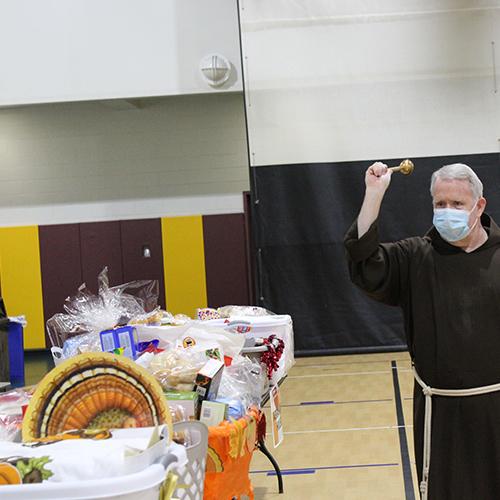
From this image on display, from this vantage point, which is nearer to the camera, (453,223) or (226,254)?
(453,223)

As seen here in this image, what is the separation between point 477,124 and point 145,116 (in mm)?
3538

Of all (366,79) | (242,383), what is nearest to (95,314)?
(242,383)

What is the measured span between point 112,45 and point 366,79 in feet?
7.78

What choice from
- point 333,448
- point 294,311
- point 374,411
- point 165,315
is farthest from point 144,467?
point 294,311

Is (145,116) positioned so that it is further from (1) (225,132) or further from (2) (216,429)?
(2) (216,429)

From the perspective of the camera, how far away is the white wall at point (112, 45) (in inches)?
339

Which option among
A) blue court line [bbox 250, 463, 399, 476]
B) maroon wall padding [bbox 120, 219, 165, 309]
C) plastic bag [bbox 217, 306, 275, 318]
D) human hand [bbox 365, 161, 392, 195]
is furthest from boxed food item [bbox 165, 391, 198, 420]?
maroon wall padding [bbox 120, 219, 165, 309]

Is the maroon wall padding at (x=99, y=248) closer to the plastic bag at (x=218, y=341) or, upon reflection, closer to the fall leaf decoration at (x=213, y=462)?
the plastic bag at (x=218, y=341)

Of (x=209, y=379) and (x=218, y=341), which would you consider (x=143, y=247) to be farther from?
(x=209, y=379)

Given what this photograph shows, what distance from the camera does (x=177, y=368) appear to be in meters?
2.71

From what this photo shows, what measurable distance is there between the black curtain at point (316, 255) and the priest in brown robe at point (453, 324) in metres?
5.62

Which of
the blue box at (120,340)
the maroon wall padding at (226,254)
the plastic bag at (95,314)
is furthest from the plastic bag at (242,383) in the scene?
the maroon wall padding at (226,254)

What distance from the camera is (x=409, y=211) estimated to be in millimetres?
8086

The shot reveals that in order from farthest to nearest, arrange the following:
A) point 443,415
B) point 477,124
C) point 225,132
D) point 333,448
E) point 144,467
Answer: point 225,132
point 477,124
point 333,448
point 443,415
point 144,467
